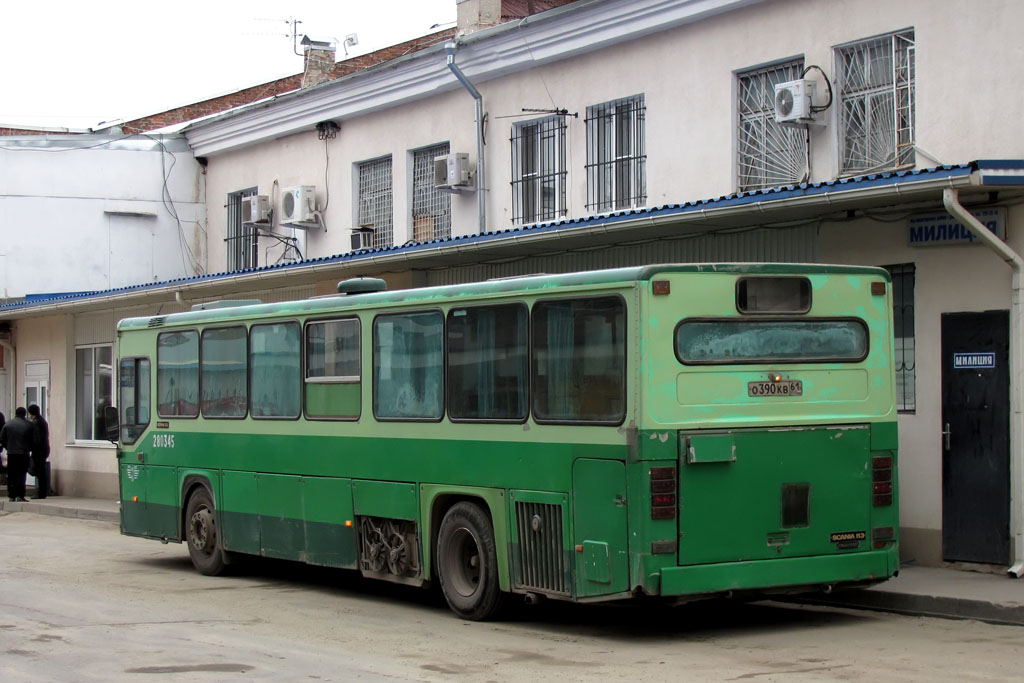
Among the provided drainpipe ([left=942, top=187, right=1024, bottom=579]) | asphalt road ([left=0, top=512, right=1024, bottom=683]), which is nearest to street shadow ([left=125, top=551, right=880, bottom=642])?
asphalt road ([left=0, top=512, right=1024, bottom=683])

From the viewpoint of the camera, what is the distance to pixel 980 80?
14.1 m

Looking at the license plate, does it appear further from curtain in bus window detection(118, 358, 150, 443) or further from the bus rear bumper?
curtain in bus window detection(118, 358, 150, 443)

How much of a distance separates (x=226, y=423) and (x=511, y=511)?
193 inches

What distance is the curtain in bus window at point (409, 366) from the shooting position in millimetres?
12055

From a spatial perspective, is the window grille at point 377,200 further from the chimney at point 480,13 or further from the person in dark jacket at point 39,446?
the person in dark jacket at point 39,446

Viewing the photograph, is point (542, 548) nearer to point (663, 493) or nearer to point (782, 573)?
point (663, 493)

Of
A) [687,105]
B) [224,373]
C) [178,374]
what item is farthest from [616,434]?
[687,105]

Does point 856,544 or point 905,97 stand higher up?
point 905,97

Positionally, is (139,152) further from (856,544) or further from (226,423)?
(856,544)

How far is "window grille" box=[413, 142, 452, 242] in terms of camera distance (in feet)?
73.6

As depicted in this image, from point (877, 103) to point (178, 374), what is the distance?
27.3ft

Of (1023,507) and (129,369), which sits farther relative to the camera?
(129,369)

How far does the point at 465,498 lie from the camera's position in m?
11.8

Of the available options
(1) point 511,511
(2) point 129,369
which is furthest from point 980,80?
(2) point 129,369
